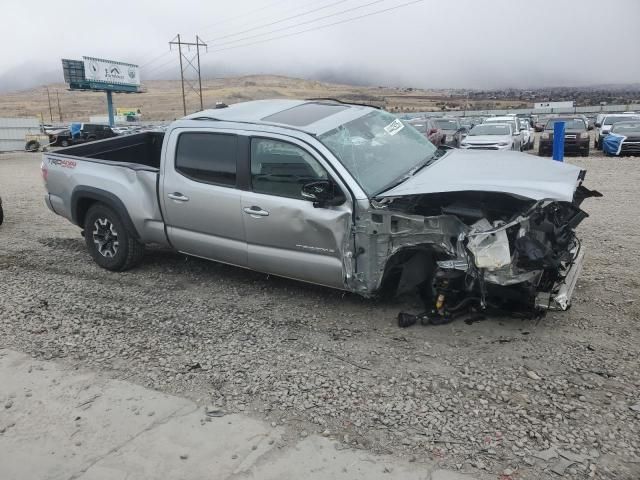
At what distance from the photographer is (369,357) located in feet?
13.6

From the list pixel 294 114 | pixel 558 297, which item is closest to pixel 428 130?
pixel 294 114

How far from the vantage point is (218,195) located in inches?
208

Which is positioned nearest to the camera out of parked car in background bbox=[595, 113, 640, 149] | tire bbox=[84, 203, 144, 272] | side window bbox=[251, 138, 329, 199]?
side window bbox=[251, 138, 329, 199]

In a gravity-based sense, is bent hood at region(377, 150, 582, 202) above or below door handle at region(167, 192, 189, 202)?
above

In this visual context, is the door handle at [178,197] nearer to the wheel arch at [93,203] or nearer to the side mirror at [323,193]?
the wheel arch at [93,203]

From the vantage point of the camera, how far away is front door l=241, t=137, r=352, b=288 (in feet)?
15.2

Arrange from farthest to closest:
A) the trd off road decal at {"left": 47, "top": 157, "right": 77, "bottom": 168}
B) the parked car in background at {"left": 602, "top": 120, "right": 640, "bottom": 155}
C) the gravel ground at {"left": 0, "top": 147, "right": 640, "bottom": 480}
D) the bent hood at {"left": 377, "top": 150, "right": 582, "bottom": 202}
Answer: the parked car in background at {"left": 602, "top": 120, "right": 640, "bottom": 155}, the trd off road decal at {"left": 47, "top": 157, "right": 77, "bottom": 168}, the bent hood at {"left": 377, "top": 150, "right": 582, "bottom": 202}, the gravel ground at {"left": 0, "top": 147, "right": 640, "bottom": 480}

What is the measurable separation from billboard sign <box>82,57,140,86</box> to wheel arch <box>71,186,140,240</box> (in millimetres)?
56536

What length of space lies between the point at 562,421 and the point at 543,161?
269 centimetres

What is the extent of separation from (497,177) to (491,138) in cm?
1743

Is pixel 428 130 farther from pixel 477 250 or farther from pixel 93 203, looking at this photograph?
pixel 477 250

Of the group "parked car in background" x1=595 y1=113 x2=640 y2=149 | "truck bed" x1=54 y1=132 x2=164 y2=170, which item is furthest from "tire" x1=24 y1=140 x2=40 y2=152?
"parked car in background" x1=595 y1=113 x2=640 y2=149

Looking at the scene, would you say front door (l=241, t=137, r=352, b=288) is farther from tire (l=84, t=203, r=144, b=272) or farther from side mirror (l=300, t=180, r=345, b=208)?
tire (l=84, t=203, r=144, b=272)

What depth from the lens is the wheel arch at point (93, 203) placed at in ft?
19.9
